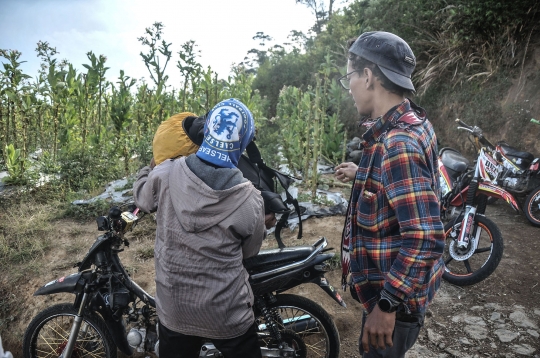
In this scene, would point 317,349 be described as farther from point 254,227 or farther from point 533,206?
point 533,206

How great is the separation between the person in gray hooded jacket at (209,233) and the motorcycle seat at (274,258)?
46 cm

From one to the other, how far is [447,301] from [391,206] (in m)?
2.53

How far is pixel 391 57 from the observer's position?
1.49 meters

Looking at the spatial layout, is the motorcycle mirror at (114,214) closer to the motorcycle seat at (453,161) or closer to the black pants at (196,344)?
the black pants at (196,344)

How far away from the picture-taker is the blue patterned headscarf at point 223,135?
1577 millimetres

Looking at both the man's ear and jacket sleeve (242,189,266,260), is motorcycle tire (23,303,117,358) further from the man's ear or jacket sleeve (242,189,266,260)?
the man's ear

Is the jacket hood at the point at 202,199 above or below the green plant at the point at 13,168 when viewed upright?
above

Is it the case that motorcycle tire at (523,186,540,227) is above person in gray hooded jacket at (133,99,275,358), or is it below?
below

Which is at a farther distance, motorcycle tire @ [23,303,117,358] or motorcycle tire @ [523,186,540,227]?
motorcycle tire @ [523,186,540,227]

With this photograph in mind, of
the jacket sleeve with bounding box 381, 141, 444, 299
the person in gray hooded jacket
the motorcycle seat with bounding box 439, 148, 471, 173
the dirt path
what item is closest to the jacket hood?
the person in gray hooded jacket

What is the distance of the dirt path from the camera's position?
290cm

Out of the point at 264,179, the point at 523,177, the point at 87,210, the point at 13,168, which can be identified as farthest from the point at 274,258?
the point at 13,168

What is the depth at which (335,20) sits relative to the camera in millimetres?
12758

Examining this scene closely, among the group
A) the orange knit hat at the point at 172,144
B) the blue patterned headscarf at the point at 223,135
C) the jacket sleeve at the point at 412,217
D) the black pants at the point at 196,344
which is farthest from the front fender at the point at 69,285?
the jacket sleeve at the point at 412,217
